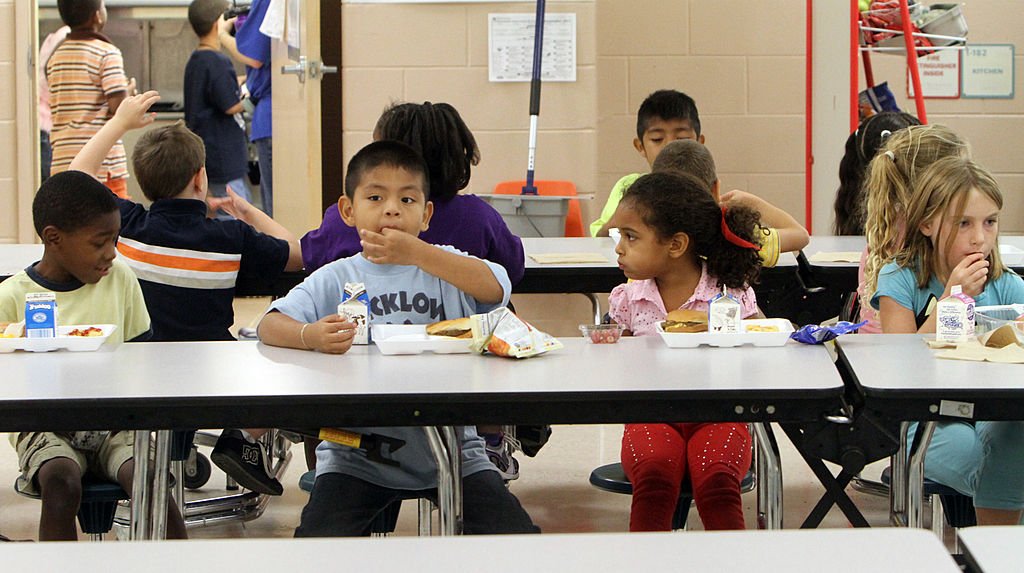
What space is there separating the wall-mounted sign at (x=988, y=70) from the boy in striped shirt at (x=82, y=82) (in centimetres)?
370

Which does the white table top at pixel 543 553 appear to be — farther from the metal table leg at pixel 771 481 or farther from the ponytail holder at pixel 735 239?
the ponytail holder at pixel 735 239

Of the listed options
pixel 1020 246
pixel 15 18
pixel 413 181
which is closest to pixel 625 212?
pixel 413 181

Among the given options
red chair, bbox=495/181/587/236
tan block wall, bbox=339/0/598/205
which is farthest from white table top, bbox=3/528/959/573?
tan block wall, bbox=339/0/598/205

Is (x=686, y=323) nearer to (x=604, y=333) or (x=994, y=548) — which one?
(x=604, y=333)

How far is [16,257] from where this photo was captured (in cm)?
331

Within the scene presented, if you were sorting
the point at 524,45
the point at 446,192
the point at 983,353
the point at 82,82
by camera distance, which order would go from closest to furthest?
the point at 983,353 < the point at 446,192 < the point at 524,45 < the point at 82,82

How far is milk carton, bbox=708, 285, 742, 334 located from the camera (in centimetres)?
207

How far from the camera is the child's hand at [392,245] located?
219 centimetres

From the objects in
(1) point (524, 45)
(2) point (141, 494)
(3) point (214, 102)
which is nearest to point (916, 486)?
(2) point (141, 494)

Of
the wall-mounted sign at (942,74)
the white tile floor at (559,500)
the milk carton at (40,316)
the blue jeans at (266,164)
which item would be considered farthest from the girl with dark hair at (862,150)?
the blue jeans at (266,164)

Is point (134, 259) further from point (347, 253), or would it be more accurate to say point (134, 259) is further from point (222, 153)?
point (222, 153)

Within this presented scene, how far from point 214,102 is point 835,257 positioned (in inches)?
136

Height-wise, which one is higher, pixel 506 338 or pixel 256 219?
pixel 256 219

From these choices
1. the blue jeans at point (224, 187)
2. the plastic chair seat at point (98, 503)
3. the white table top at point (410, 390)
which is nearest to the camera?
the white table top at point (410, 390)
